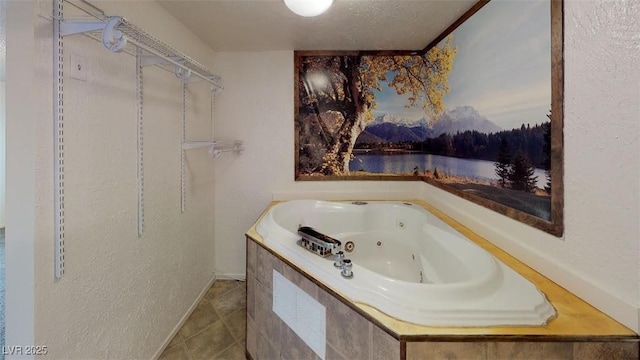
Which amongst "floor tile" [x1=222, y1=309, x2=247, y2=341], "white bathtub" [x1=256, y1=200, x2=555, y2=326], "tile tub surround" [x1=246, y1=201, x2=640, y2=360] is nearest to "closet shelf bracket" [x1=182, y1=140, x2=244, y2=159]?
"white bathtub" [x1=256, y1=200, x2=555, y2=326]

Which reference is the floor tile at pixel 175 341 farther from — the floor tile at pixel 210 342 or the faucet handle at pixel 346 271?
the faucet handle at pixel 346 271

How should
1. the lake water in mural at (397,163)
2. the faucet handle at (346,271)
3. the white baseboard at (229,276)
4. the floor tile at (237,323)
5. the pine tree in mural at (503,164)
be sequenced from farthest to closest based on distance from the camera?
the white baseboard at (229,276)
the lake water in mural at (397,163)
the floor tile at (237,323)
the pine tree in mural at (503,164)
the faucet handle at (346,271)

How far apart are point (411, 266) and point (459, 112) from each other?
1164 mm

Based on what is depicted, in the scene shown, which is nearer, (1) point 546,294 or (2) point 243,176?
(1) point 546,294

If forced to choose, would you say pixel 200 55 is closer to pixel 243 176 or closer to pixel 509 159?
pixel 243 176

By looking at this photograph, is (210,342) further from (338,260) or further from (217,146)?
(217,146)

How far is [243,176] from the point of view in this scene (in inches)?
99.3

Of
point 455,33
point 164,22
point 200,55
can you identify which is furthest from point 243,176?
point 455,33

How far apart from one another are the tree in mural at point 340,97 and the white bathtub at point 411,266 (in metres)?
0.49

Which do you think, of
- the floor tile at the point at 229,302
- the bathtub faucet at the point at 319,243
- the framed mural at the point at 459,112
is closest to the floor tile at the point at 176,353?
the floor tile at the point at 229,302

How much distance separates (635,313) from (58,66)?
6.81 feet

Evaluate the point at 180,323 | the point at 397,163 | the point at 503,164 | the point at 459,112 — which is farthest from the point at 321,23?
the point at 180,323

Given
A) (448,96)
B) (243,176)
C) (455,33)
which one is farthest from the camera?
(243,176)

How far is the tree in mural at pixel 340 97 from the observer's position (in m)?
2.42
